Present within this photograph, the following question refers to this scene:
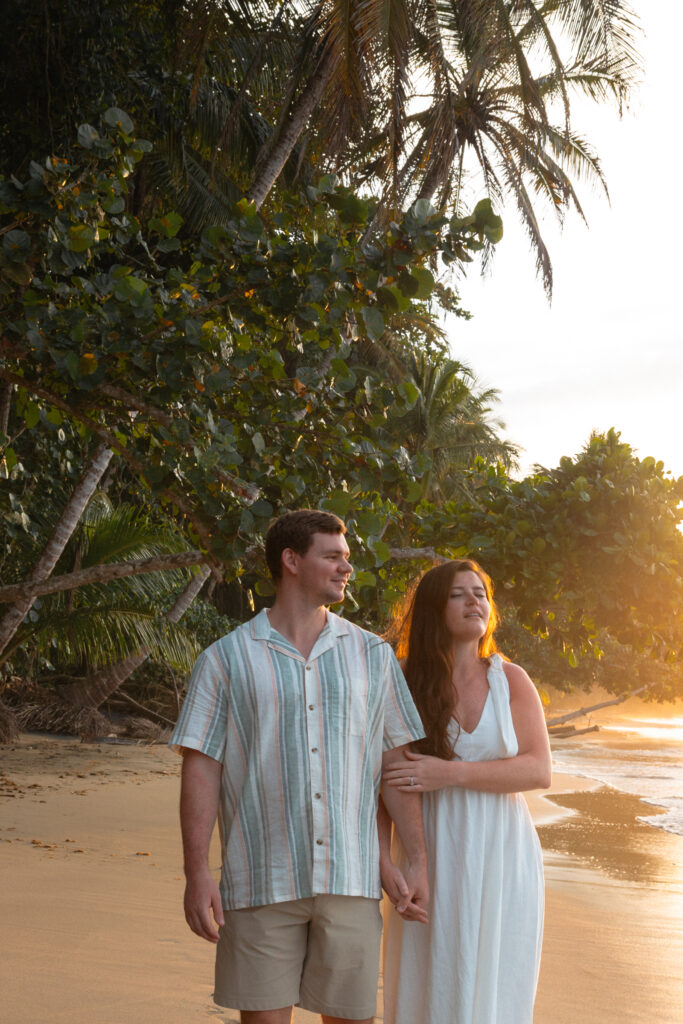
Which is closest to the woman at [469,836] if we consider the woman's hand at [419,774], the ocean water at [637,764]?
the woman's hand at [419,774]

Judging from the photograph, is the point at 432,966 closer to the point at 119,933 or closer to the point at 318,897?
the point at 318,897

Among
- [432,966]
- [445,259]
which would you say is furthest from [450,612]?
[445,259]

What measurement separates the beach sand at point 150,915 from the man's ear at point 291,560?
2.20 m

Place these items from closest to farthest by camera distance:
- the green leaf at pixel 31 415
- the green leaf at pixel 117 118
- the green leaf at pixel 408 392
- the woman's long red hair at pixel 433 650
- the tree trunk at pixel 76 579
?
the woman's long red hair at pixel 433 650, the green leaf at pixel 117 118, the green leaf at pixel 408 392, the green leaf at pixel 31 415, the tree trunk at pixel 76 579

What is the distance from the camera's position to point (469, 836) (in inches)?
108

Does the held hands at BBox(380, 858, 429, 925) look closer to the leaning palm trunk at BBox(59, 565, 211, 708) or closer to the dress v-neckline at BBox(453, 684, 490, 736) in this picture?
the dress v-neckline at BBox(453, 684, 490, 736)

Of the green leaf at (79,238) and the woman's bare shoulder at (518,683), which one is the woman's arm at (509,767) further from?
the green leaf at (79,238)

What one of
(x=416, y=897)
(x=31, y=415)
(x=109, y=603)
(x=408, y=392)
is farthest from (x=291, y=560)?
(x=109, y=603)

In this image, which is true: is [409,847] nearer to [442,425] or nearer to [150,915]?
[150,915]

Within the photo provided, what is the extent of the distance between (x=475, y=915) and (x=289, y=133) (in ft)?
25.8

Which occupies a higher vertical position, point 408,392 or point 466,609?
point 408,392

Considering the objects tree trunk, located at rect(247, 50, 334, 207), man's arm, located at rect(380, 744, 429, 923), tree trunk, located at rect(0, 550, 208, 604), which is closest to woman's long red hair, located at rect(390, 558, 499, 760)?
man's arm, located at rect(380, 744, 429, 923)

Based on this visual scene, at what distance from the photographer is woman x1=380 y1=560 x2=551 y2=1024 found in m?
2.68

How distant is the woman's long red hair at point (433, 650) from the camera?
2809 millimetres
